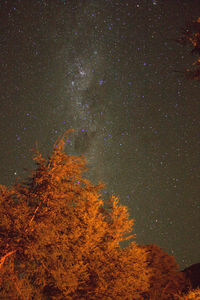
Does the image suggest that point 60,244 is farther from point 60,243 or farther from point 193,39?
point 193,39

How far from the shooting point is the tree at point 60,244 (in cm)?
961

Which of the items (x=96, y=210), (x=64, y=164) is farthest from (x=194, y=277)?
(x=64, y=164)

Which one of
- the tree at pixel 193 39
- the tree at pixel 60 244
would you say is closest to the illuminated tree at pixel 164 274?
the tree at pixel 60 244

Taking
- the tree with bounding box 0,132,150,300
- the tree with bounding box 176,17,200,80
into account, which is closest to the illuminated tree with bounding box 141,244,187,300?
the tree with bounding box 0,132,150,300

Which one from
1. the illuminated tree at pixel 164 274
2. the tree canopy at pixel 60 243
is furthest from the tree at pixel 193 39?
the illuminated tree at pixel 164 274

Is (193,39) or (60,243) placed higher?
(193,39)

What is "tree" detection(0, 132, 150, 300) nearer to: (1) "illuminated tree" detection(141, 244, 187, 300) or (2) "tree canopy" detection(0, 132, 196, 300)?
(2) "tree canopy" detection(0, 132, 196, 300)

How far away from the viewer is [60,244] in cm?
1082

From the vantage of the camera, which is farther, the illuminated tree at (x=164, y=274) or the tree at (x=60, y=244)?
the illuminated tree at (x=164, y=274)

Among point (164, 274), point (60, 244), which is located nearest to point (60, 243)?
point (60, 244)

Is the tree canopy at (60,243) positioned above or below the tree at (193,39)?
below

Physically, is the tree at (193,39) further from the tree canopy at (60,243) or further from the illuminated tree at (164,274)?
the illuminated tree at (164,274)

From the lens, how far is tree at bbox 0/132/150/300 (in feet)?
31.5

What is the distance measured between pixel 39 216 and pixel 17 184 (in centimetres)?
172
